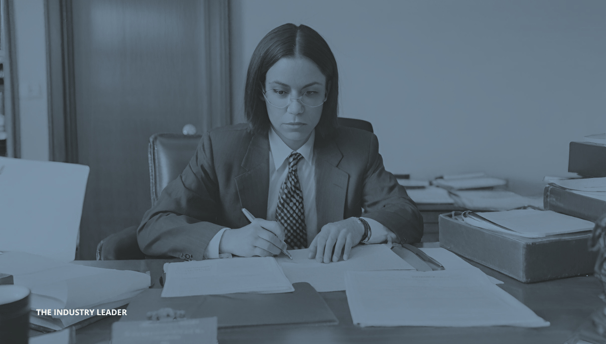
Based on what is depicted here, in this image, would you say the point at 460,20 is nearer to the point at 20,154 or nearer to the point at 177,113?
the point at 177,113

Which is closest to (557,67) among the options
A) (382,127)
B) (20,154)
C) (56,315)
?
(382,127)

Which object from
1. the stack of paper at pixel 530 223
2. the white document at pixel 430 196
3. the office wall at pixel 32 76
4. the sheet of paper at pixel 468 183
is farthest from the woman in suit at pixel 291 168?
the office wall at pixel 32 76

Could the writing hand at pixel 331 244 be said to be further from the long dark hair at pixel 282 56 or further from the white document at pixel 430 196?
the white document at pixel 430 196

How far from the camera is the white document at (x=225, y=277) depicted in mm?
804

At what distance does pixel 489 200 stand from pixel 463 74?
0.80 metres

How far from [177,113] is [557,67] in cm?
210

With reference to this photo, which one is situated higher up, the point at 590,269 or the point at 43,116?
the point at 43,116

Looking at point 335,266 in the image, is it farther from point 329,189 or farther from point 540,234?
point 329,189

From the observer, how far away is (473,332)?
0.68m

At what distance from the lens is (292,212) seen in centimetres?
144

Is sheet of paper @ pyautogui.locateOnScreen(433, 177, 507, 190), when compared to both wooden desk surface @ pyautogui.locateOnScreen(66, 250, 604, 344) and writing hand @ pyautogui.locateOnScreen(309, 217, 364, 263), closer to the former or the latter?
writing hand @ pyautogui.locateOnScreen(309, 217, 364, 263)

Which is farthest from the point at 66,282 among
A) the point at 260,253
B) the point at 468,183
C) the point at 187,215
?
the point at 468,183

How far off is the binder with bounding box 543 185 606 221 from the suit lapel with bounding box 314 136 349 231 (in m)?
0.57

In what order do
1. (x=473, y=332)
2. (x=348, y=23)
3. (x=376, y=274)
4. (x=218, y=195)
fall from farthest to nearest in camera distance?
(x=348, y=23)
(x=218, y=195)
(x=376, y=274)
(x=473, y=332)
